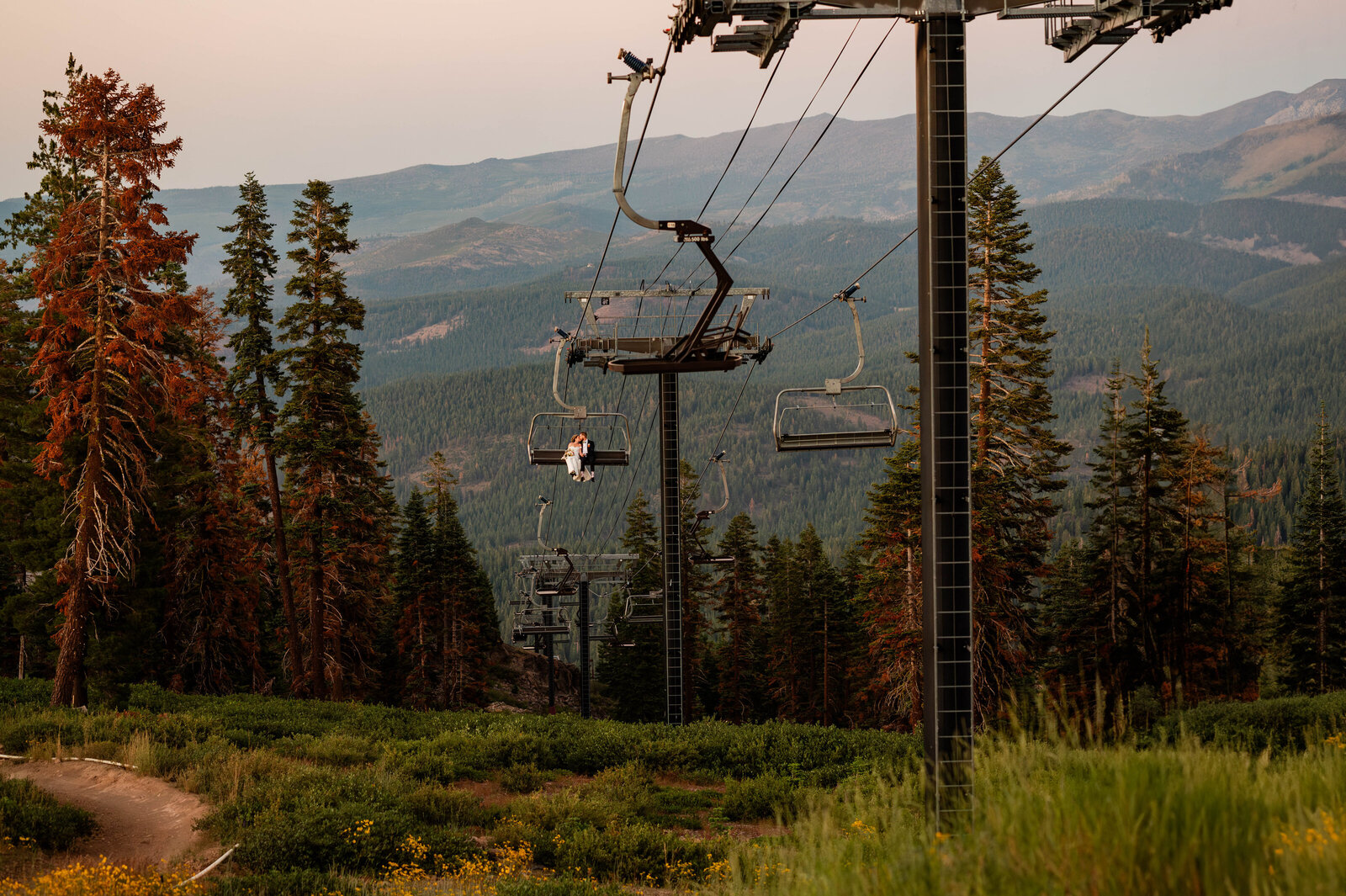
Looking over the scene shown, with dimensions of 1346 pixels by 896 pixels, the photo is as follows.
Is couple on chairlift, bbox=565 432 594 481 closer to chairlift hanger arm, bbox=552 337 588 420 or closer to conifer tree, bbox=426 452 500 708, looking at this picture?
chairlift hanger arm, bbox=552 337 588 420

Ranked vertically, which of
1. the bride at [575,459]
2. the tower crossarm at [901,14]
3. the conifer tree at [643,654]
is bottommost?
the conifer tree at [643,654]

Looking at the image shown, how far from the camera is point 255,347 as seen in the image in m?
30.6

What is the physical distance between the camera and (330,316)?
3125 cm

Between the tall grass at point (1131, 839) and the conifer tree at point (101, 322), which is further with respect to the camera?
the conifer tree at point (101, 322)

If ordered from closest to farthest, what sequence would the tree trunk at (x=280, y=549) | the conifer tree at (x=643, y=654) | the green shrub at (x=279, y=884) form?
1. the green shrub at (x=279, y=884)
2. the tree trunk at (x=280, y=549)
3. the conifer tree at (x=643, y=654)

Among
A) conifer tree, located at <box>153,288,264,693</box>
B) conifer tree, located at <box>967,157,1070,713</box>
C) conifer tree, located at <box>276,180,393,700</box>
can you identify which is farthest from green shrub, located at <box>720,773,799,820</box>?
conifer tree, located at <box>153,288,264,693</box>

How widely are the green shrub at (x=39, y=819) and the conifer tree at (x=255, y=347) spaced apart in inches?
713

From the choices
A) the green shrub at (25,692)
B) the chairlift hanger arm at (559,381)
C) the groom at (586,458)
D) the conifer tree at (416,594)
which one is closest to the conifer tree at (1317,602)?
the chairlift hanger arm at (559,381)

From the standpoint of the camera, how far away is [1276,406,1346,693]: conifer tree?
43.0 m

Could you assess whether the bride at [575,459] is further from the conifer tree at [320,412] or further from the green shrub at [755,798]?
the conifer tree at [320,412]

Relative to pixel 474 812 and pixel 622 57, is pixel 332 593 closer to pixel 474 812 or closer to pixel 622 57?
pixel 474 812

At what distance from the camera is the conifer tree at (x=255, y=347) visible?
30.6 metres

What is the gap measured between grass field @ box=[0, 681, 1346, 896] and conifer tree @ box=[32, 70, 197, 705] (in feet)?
12.1

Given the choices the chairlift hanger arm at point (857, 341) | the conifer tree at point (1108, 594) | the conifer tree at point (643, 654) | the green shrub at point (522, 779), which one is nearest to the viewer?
the green shrub at point (522, 779)
